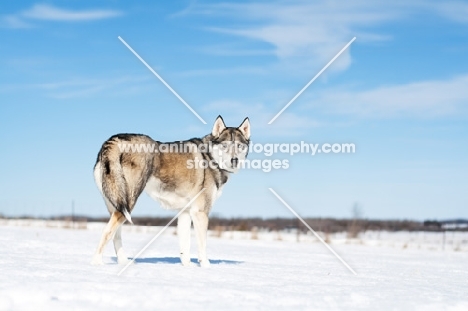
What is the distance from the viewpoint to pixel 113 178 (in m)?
8.99

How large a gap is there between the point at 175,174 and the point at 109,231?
1675mm

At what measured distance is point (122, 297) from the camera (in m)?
5.67

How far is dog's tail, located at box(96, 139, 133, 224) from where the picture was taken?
8914 millimetres

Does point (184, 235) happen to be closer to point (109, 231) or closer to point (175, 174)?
point (175, 174)

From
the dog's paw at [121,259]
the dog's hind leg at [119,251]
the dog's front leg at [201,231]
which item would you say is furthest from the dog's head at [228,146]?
the dog's paw at [121,259]

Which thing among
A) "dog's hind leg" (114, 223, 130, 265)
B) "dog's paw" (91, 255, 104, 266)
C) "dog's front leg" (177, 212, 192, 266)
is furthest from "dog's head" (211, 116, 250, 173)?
"dog's paw" (91, 255, 104, 266)

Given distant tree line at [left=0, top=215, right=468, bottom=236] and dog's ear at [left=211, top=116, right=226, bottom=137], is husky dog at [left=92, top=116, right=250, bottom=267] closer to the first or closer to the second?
dog's ear at [left=211, top=116, right=226, bottom=137]

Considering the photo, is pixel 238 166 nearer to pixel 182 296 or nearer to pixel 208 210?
pixel 208 210

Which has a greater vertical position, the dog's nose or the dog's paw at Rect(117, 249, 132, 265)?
the dog's nose

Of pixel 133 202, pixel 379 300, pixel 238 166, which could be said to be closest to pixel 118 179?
pixel 133 202

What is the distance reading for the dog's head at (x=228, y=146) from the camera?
10.3 metres

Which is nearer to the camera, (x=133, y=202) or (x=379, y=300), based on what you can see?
(x=379, y=300)

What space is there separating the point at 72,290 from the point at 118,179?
330 cm

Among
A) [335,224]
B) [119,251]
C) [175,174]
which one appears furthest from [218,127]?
[335,224]
